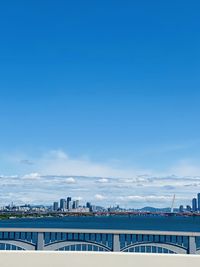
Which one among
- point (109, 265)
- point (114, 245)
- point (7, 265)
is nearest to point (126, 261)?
point (109, 265)

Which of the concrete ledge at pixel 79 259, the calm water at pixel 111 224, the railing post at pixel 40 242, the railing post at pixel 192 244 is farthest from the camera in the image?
the calm water at pixel 111 224

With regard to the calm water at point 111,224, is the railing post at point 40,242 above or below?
above

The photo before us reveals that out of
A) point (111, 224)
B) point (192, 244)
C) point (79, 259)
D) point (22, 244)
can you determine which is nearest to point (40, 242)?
point (22, 244)

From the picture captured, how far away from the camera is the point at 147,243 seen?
12.2 meters

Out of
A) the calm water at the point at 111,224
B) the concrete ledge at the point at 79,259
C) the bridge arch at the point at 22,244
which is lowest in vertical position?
the calm water at the point at 111,224

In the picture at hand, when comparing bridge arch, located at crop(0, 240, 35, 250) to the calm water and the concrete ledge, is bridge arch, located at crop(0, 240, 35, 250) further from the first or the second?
the calm water

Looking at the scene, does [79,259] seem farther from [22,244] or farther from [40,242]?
[22,244]

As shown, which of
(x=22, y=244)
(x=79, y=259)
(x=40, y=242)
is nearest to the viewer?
(x=79, y=259)

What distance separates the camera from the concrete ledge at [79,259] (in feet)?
10.5

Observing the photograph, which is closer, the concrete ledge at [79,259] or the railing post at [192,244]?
the concrete ledge at [79,259]

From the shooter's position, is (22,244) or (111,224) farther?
(111,224)

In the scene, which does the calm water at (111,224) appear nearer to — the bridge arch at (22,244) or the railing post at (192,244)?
the bridge arch at (22,244)

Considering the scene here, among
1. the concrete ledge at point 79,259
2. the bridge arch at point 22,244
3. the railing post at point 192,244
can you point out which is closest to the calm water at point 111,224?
the bridge arch at point 22,244

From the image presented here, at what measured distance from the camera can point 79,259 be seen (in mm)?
3262
